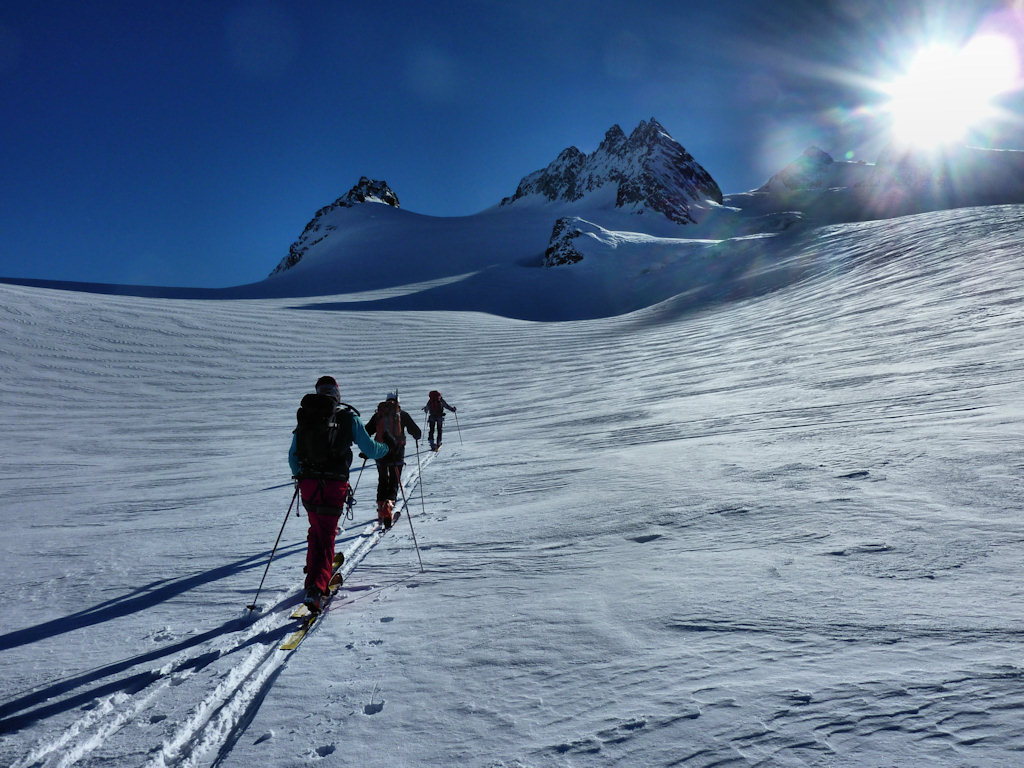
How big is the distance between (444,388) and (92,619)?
1424 cm

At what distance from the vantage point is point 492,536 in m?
5.34

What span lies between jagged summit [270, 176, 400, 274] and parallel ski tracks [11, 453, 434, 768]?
101995 mm

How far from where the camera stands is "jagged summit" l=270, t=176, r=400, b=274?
104m

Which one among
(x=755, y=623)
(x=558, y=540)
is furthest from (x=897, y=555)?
(x=558, y=540)

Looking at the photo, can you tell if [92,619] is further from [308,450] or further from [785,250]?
[785,250]

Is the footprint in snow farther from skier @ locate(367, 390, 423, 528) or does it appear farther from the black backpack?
skier @ locate(367, 390, 423, 528)

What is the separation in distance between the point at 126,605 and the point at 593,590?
3.83 meters

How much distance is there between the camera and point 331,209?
113 metres

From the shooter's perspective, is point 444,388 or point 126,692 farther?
point 444,388

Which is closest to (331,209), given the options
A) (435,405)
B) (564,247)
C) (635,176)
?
(635,176)

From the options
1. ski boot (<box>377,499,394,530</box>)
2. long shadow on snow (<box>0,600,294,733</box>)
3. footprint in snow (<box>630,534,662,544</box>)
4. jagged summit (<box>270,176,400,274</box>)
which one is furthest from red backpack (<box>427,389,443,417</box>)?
jagged summit (<box>270,176,400,274</box>)

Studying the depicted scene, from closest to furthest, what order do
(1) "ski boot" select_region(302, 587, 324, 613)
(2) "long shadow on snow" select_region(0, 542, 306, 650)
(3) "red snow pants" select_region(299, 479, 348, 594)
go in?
(2) "long shadow on snow" select_region(0, 542, 306, 650), (1) "ski boot" select_region(302, 587, 324, 613), (3) "red snow pants" select_region(299, 479, 348, 594)

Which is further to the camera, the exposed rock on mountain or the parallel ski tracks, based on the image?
the exposed rock on mountain

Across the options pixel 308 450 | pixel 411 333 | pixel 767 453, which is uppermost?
pixel 411 333
